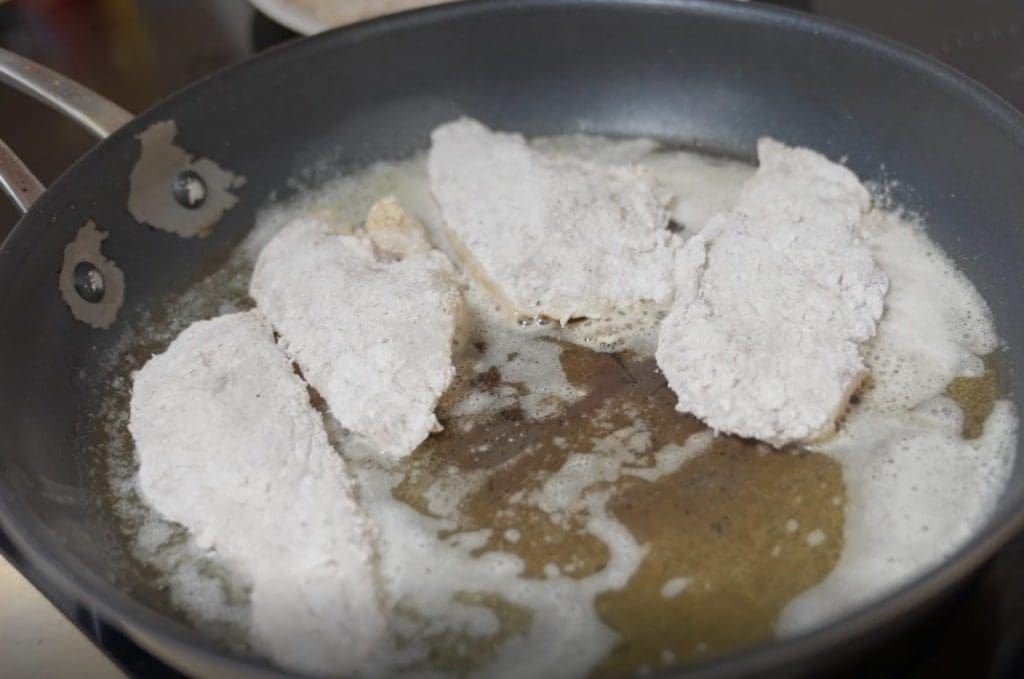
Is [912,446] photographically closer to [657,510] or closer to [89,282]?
[657,510]

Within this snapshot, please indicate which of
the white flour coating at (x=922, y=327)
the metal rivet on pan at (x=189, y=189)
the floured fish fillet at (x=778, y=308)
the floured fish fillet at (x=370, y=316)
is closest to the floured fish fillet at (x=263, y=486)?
the floured fish fillet at (x=370, y=316)

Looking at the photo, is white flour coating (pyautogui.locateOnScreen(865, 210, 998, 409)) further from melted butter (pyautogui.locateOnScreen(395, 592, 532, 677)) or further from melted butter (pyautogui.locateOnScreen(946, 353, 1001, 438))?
melted butter (pyautogui.locateOnScreen(395, 592, 532, 677))

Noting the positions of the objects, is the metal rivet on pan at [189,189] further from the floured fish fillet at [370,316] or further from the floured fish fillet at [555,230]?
the floured fish fillet at [555,230]

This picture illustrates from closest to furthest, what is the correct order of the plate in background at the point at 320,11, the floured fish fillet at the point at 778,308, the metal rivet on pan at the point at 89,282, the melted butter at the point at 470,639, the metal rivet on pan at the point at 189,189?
the melted butter at the point at 470,639, the floured fish fillet at the point at 778,308, the metal rivet on pan at the point at 89,282, the metal rivet on pan at the point at 189,189, the plate in background at the point at 320,11

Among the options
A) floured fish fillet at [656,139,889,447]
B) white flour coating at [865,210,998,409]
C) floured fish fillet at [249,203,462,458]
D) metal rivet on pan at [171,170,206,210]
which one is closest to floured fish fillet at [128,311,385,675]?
floured fish fillet at [249,203,462,458]

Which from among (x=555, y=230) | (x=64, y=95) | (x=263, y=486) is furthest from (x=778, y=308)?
(x=64, y=95)

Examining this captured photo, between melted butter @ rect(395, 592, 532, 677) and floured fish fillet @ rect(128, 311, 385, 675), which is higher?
floured fish fillet @ rect(128, 311, 385, 675)
